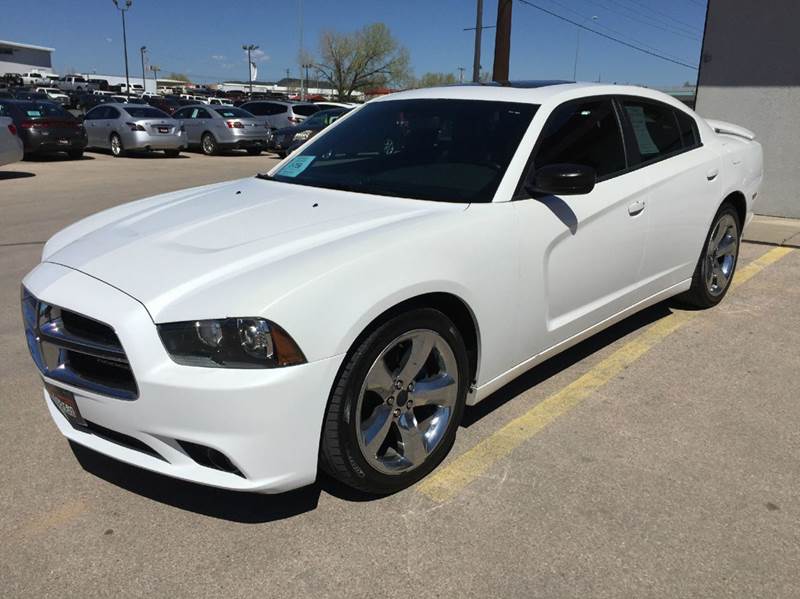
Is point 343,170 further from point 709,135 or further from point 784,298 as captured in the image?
point 784,298

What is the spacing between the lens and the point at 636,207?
375 centimetres

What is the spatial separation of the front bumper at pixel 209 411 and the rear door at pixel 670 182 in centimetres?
250

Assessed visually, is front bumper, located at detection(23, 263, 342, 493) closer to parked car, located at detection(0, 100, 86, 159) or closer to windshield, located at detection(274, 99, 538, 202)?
windshield, located at detection(274, 99, 538, 202)

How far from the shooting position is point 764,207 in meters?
8.87

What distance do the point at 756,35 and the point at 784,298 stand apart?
460cm

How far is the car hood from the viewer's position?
2402 mm

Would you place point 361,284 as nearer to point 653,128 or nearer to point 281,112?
point 653,128

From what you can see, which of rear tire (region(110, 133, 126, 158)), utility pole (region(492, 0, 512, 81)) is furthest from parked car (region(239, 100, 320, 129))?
utility pole (region(492, 0, 512, 81))

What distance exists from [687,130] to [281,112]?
18.6 m

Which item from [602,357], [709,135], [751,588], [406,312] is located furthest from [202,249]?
[709,135]

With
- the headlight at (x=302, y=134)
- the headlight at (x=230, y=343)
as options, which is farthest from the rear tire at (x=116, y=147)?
the headlight at (x=230, y=343)

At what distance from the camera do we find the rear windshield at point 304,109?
70.7 ft

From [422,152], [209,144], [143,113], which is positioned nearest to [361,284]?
[422,152]

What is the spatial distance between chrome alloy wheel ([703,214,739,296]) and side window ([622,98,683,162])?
824 mm
